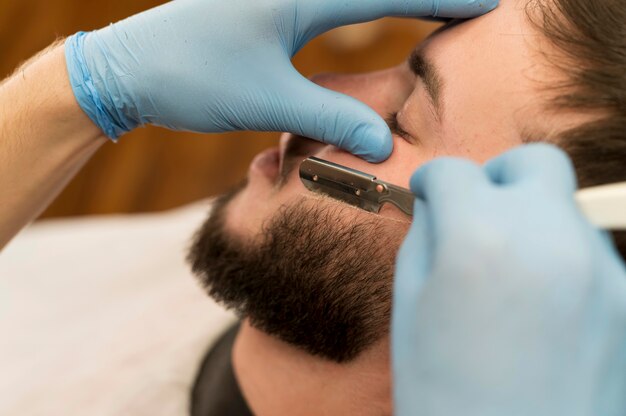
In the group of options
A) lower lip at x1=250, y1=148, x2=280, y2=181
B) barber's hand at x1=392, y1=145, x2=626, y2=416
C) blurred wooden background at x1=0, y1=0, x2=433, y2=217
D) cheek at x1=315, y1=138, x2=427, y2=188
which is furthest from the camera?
blurred wooden background at x1=0, y1=0, x2=433, y2=217

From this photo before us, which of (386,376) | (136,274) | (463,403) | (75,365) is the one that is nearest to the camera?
(463,403)

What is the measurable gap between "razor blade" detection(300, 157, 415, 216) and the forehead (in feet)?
0.30

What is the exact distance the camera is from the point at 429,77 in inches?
35.2

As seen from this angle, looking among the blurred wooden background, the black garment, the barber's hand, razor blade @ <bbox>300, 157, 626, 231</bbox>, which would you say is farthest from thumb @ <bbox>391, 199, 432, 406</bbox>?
the blurred wooden background

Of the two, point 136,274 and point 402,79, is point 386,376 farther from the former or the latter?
point 136,274

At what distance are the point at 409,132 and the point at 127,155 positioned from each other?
1623 mm

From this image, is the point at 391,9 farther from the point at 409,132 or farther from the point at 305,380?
the point at 305,380

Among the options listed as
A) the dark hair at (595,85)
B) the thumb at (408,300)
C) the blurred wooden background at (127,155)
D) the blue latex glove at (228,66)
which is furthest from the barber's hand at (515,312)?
the blurred wooden background at (127,155)

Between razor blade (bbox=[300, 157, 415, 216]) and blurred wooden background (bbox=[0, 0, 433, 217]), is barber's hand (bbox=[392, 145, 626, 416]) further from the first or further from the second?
blurred wooden background (bbox=[0, 0, 433, 217])

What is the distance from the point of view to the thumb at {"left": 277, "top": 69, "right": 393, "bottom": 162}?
36.1 inches

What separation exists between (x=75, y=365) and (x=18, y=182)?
453 millimetres

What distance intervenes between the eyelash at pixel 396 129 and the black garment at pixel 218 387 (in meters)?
0.48

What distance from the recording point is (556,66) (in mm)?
831


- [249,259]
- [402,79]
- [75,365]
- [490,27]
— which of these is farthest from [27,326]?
[490,27]
